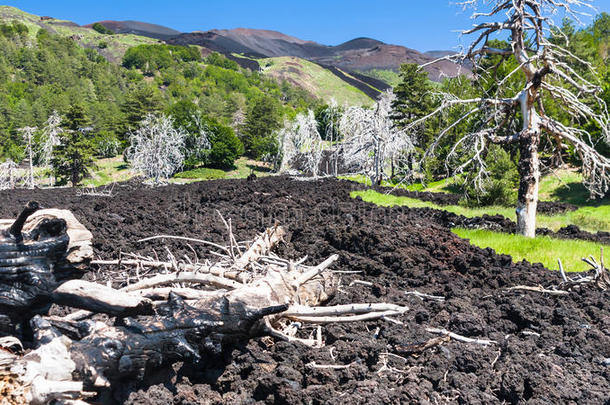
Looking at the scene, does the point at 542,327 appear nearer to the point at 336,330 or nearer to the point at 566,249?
the point at 336,330

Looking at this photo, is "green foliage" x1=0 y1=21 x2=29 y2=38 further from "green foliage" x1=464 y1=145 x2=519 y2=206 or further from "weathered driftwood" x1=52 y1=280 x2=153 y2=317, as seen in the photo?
"weathered driftwood" x1=52 y1=280 x2=153 y2=317

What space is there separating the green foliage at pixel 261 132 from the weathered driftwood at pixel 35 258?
4209 cm

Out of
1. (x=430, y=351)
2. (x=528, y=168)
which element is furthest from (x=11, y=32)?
(x=430, y=351)

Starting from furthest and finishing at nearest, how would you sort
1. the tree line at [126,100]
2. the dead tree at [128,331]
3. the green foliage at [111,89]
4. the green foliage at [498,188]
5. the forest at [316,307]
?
the green foliage at [111,89] → the tree line at [126,100] → the green foliage at [498,188] → the forest at [316,307] → the dead tree at [128,331]

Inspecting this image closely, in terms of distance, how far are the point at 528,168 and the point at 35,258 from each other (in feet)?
25.9

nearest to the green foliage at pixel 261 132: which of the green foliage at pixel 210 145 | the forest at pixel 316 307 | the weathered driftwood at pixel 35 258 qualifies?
the green foliage at pixel 210 145

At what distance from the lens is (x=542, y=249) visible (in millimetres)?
6469

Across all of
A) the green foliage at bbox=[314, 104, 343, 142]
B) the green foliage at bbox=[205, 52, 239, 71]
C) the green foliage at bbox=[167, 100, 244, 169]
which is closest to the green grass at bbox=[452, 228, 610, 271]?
the green foliage at bbox=[314, 104, 343, 142]

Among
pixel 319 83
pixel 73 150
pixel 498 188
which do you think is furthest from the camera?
pixel 319 83

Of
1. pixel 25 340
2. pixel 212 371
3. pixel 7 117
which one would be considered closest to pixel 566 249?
pixel 212 371

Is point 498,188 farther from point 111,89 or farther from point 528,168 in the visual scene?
point 111,89

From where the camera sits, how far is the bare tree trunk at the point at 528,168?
7734mm

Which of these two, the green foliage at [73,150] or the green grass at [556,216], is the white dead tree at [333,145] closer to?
the green grass at [556,216]

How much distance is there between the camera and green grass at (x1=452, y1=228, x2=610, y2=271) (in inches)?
Answer: 231
